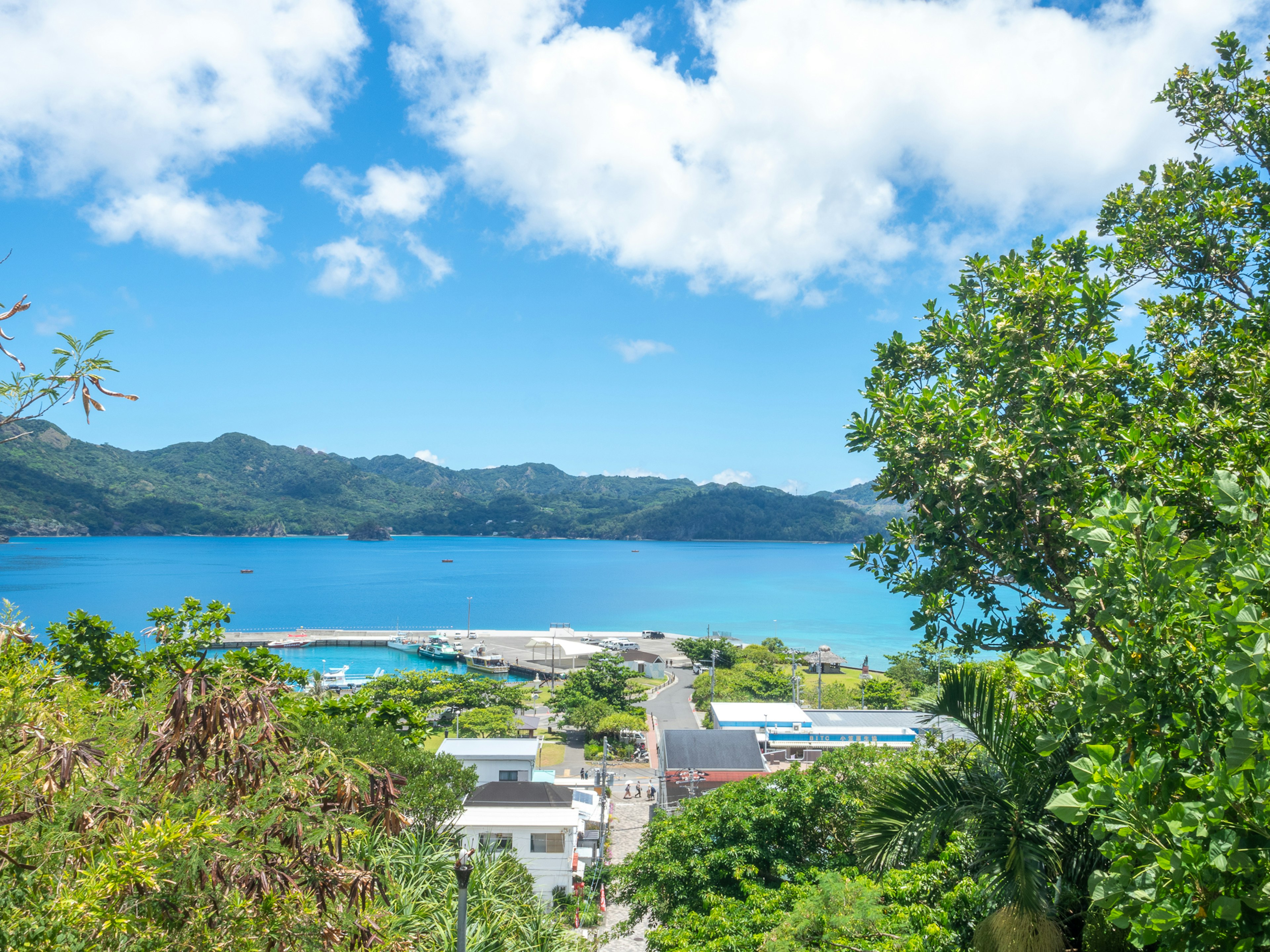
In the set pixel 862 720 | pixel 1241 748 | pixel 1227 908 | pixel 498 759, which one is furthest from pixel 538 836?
pixel 862 720

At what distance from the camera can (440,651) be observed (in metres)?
64.3

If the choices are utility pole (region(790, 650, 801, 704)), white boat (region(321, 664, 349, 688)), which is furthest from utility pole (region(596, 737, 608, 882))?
white boat (region(321, 664, 349, 688))

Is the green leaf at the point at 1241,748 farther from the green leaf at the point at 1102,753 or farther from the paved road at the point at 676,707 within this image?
the paved road at the point at 676,707

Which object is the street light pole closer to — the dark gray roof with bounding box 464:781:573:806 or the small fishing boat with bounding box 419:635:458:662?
the dark gray roof with bounding box 464:781:573:806

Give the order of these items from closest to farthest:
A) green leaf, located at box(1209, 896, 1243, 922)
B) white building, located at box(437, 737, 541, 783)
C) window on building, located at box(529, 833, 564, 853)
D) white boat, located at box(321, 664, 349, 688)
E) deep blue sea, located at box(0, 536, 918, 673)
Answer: green leaf, located at box(1209, 896, 1243, 922) < window on building, located at box(529, 833, 564, 853) < white building, located at box(437, 737, 541, 783) < white boat, located at box(321, 664, 349, 688) < deep blue sea, located at box(0, 536, 918, 673)

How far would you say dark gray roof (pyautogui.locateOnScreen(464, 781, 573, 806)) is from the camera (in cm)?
1831

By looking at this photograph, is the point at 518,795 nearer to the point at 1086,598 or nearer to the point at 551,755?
the point at 551,755

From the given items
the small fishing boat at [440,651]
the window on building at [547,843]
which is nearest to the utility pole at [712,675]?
the window on building at [547,843]

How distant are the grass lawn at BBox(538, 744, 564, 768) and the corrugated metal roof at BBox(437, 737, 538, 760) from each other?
8.26 meters

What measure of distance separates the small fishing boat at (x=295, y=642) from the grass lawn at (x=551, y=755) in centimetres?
4144

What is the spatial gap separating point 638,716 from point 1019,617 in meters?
33.3

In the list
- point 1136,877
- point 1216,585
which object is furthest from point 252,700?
point 1216,585

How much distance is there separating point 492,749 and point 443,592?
87.4 meters

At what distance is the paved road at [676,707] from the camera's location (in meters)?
40.1
